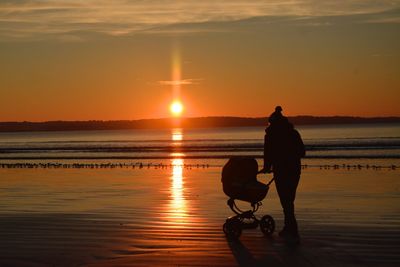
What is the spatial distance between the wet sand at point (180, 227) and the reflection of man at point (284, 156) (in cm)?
75

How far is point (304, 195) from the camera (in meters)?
16.8

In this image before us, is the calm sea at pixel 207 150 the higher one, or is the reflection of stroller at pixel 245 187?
the calm sea at pixel 207 150

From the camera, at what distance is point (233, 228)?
1008 centimetres

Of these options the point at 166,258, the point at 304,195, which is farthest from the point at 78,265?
the point at 304,195

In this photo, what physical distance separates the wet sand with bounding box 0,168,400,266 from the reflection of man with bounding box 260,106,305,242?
746 mm

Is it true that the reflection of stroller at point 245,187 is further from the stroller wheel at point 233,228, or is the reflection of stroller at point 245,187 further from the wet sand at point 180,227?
the wet sand at point 180,227

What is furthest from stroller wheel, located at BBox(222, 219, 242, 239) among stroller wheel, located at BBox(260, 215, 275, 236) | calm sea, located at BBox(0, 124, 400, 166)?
calm sea, located at BBox(0, 124, 400, 166)

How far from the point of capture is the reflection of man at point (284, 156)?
1048 centimetres

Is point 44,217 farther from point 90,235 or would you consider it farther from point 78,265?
point 78,265

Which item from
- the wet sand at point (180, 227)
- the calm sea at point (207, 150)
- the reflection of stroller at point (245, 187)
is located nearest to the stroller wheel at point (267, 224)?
the reflection of stroller at point (245, 187)

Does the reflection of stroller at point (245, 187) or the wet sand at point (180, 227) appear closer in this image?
the wet sand at point (180, 227)

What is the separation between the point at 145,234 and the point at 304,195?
7.20 meters

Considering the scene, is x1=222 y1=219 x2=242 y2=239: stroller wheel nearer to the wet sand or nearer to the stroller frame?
the stroller frame

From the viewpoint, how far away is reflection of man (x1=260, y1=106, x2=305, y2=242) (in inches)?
413
